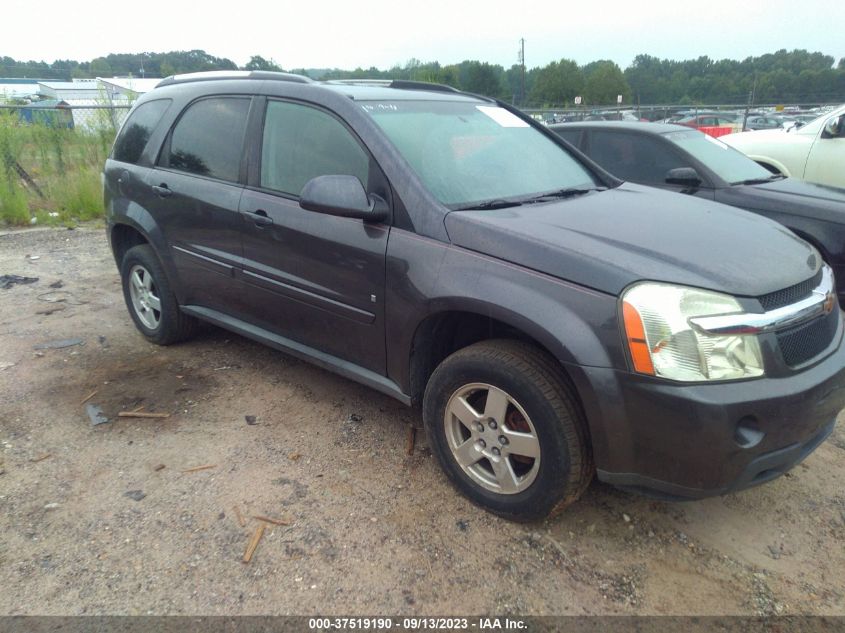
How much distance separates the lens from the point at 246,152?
3.69 metres

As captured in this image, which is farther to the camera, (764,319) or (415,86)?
(415,86)

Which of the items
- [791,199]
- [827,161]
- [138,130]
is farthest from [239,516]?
[827,161]

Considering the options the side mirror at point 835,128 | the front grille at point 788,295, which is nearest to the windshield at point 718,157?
the side mirror at point 835,128

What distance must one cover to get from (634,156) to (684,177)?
665 mm

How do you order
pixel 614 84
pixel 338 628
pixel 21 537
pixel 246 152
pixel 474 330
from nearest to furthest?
pixel 338 628
pixel 21 537
pixel 474 330
pixel 246 152
pixel 614 84

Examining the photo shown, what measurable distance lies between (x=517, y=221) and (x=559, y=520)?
1313 mm

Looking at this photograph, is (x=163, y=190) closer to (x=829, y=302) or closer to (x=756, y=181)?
(x=829, y=302)

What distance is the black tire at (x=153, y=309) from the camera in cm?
442

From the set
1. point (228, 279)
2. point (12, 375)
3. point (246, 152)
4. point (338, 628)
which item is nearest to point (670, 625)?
point (338, 628)

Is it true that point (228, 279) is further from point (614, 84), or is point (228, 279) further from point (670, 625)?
point (614, 84)

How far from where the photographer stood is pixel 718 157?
236 inches

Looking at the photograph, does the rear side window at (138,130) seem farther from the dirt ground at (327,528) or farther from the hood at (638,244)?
the hood at (638,244)

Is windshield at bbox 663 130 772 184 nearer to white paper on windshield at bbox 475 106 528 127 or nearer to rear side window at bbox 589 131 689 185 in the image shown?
rear side window at bbox 589 131 689 185

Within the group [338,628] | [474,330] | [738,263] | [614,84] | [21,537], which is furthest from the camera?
[614,84]
